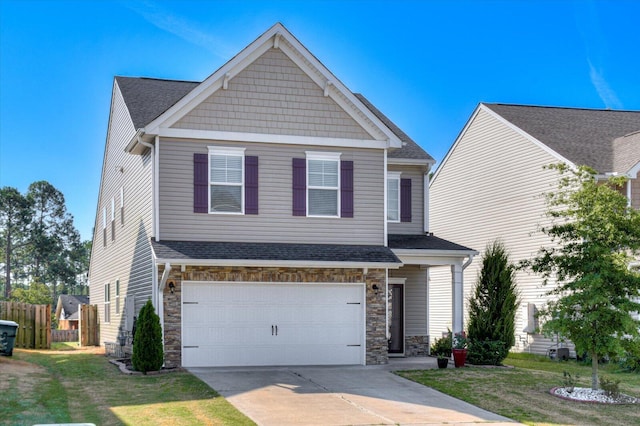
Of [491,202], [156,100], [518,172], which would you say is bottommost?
[491,202]

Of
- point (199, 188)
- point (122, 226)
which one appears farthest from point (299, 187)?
point (122, 226)

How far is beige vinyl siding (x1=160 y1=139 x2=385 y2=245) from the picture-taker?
62.1 feet

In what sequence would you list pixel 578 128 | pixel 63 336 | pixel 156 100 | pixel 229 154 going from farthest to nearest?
1. pixel 63 336
2. pixel 578 128
3. pixel 156 100
4. pixel 229 154

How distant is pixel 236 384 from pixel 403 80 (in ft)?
57.6

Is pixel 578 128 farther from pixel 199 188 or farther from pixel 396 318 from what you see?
pixel 199 188

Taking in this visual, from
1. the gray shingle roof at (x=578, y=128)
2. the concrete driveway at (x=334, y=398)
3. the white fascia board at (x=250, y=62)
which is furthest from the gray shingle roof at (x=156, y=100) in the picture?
the concrete driveway at (x=334, y=398)

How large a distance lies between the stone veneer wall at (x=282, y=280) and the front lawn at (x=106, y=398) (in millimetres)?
1237

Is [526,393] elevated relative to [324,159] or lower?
lower


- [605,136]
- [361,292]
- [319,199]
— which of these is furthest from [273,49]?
[605,136]

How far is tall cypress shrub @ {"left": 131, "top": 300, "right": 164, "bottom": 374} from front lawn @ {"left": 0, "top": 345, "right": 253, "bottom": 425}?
14.2 inches

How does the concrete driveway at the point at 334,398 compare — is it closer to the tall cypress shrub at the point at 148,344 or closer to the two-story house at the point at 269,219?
the tall cypress shrub at the point at 148,344

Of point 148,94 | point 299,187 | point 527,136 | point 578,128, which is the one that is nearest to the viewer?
point 299,187

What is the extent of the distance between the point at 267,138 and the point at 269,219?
2066 millimetres

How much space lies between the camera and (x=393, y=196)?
23328 mm
